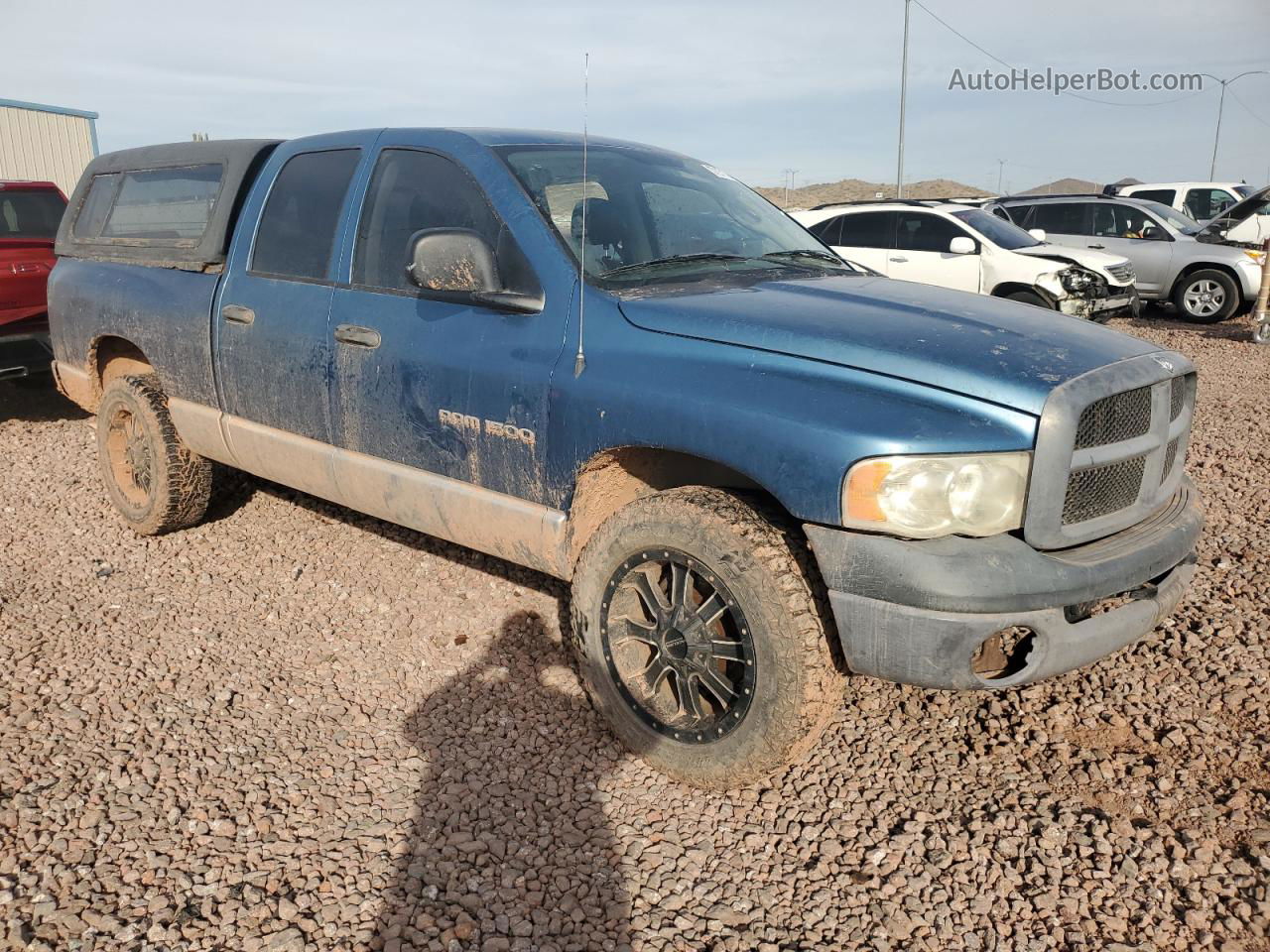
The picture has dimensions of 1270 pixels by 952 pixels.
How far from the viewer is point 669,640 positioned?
9.71 ft

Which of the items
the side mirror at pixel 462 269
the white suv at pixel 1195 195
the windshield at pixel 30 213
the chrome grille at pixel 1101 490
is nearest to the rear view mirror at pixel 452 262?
the side mirror at pixel 462 269

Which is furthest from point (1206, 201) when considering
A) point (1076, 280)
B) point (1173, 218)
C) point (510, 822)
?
point (510, 822)

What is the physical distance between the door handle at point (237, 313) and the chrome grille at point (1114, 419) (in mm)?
3304

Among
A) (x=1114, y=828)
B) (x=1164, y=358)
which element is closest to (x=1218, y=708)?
(x=1114, y=828)

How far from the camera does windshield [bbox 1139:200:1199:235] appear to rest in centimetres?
1383

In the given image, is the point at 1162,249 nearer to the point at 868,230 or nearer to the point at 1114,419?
the point at 868,230

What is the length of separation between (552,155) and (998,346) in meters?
1.86

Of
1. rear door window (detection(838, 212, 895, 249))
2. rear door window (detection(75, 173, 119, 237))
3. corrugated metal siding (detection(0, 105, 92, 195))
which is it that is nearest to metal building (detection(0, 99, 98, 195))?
corrugated metal siding (detection(0, 105, 92, 195))

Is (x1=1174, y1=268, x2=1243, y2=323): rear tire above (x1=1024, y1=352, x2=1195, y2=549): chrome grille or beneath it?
beneath

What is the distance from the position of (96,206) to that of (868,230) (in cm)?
900

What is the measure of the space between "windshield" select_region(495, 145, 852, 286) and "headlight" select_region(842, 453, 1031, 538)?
1.18 meters

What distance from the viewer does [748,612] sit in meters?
2.70

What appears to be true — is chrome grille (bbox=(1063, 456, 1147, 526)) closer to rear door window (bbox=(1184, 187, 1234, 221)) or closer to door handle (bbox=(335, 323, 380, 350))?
door handle (bbox=(335, 323, 380, 350))

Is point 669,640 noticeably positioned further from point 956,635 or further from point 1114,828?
point 1114,828
